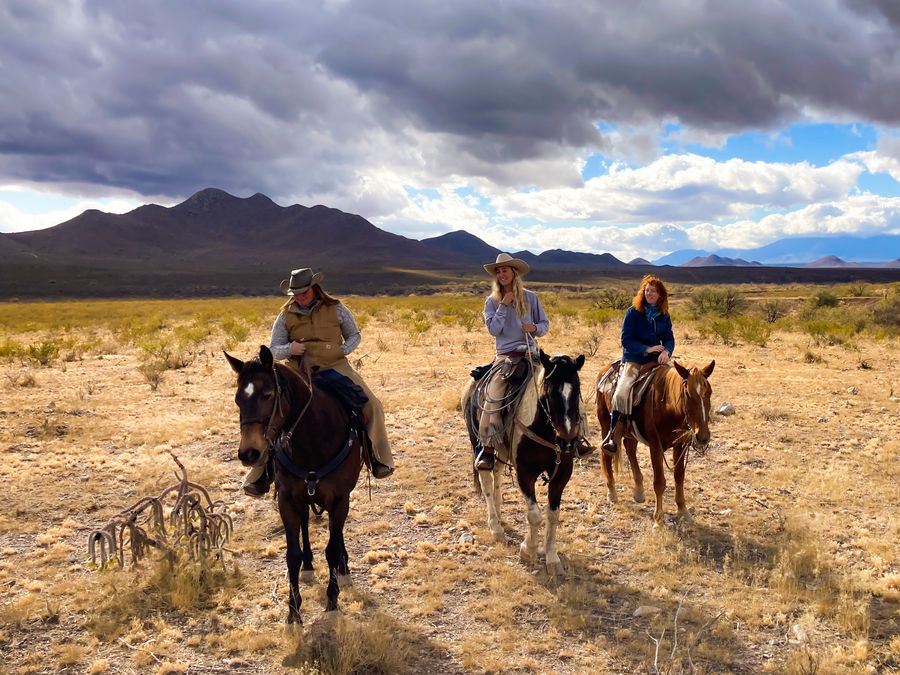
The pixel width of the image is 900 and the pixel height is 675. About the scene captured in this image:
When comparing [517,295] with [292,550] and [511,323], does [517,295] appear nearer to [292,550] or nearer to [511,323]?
[511,323]

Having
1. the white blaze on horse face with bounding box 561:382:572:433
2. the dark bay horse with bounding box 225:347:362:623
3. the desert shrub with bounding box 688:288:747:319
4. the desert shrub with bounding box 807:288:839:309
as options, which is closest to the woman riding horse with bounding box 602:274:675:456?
the white blaze on horse face with bounding box 561:382:572:433

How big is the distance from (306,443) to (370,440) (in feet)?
2.78

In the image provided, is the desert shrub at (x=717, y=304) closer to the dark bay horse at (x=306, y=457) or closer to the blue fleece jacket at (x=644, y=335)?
the blue fleece jacket at (x=644, y=335)

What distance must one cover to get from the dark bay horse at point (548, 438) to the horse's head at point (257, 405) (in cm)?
232

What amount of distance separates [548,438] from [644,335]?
95.7 inches

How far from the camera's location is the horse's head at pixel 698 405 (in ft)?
18.4

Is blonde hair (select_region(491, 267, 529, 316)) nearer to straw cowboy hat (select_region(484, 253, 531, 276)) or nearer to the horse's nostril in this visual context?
straw cowboy hat (select_region(484, 253, 531, 276))

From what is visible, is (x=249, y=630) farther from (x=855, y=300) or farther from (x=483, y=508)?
(x=855, y=300)

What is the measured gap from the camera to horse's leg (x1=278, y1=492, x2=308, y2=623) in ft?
14.7

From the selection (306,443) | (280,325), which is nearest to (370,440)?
(306,443)

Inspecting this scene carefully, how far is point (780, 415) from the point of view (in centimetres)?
1060

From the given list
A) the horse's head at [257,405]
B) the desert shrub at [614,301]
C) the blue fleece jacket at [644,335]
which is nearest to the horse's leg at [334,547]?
the horse's head at [257,405]

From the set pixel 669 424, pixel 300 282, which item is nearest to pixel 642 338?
pixel 669 424

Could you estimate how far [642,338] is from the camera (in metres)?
6.97
